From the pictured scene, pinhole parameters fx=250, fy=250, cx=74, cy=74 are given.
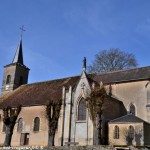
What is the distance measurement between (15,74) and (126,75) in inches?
940

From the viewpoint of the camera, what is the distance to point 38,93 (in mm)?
41031

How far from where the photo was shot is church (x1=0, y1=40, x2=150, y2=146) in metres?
28.8

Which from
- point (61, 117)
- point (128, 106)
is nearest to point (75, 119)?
point (61, 117)

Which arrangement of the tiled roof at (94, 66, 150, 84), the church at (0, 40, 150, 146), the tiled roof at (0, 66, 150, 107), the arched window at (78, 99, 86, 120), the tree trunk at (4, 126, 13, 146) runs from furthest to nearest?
the tiled roof at (0, 66, 150, 107) < the tiled roof at (94, 66, 150, 84) < the tree trunk at (4, 126, 13, 146) < the arched window at (78, 99, 86, 120) < the church at (0, 40, 150, 146)

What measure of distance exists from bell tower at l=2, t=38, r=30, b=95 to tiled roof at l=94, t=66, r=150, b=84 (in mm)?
18520

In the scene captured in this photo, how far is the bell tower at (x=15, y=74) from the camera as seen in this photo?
49.4m

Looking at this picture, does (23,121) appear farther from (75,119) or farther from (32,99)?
(75,119)

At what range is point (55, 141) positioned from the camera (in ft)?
108

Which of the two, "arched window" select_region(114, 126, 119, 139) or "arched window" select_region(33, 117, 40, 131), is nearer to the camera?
"arched window" select_region(114, 126, 119, 139)

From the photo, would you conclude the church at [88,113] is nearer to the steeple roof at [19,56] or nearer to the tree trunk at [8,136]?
the tree trunk at [8,136]

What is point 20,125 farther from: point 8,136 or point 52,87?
point 52,87

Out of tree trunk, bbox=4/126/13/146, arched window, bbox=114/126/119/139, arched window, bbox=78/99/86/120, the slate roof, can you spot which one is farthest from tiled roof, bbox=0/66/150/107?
arched window, bbox=114/126/119/139

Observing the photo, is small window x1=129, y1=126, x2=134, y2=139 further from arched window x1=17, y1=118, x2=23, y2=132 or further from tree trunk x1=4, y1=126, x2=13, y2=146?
arched window x1=17, y1=118, x2=23, y2=132

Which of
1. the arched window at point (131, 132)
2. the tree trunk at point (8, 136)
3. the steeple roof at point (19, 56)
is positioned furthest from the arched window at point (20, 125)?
the arched window at point (131, 132)
